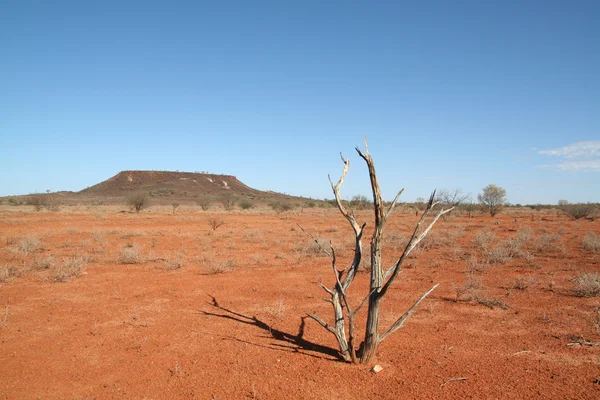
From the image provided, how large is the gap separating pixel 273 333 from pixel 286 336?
261mm

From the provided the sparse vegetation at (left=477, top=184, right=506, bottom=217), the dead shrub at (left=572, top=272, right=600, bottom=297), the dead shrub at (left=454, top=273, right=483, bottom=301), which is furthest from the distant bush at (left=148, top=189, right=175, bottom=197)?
the dead shrub at (left=572, top=272, right=600, bottom=297)

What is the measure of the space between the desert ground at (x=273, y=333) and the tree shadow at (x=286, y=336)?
0.04m

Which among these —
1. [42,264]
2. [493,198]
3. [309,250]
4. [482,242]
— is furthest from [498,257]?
[493,198]

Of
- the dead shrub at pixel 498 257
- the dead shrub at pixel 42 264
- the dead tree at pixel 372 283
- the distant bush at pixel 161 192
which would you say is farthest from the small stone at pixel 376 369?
the distant bush at pixel 161 192

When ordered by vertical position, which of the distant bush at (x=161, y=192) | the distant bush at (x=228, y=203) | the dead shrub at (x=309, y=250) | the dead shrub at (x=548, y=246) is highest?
the distant bush at (x=161, y=192)

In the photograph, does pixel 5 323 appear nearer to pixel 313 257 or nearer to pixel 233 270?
pixel 233 270

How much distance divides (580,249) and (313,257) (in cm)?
1034

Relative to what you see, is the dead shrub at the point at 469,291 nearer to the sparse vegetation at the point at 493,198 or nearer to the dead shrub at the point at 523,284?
the dead shrub at the point at 523,284

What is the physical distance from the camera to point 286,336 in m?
5.66

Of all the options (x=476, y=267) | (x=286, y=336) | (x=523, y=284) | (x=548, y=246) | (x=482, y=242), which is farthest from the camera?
(x=482, y=242)

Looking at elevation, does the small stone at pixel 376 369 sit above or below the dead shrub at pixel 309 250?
below

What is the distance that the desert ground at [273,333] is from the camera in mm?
4086

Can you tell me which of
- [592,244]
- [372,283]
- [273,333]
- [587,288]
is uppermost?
[372,283]

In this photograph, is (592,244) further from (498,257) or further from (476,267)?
(476,267)
